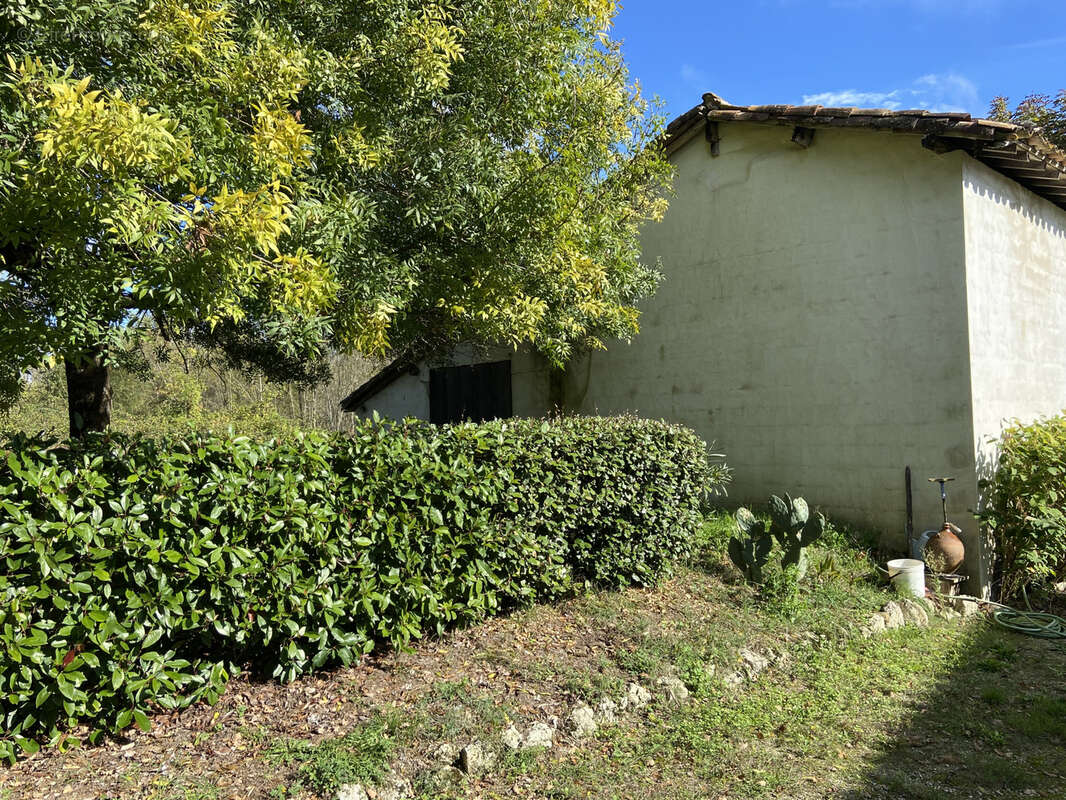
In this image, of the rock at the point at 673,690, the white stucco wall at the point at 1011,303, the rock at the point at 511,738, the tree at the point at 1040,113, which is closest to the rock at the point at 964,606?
the white stucco wall at the point at 1011,303

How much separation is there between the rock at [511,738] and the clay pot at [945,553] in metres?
5.49

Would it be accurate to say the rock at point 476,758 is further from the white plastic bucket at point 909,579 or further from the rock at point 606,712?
the white plastic bucket at point 909,579

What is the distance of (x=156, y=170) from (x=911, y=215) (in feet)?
26.0

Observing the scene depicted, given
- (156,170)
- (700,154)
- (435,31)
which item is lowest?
(156,170)

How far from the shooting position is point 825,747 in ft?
14.1

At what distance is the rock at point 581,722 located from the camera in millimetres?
4234

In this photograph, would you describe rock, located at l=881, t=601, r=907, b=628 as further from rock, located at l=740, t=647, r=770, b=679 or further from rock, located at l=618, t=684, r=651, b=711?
rock, located at l=618, t=684, r=651, b=711

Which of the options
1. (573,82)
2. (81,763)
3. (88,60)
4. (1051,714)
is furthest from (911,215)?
(81,763)

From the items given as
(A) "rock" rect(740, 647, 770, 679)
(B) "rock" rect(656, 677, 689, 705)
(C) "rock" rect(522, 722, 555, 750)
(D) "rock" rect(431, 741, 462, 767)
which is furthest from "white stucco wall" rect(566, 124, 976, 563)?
(D) "rock" rect(431, 741, 462, 767)

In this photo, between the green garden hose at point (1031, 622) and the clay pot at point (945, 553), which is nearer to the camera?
the green garden hose at point (1031, 622)

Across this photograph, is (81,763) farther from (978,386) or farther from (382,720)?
(978,386)

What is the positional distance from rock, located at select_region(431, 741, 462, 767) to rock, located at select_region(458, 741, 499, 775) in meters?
0.04

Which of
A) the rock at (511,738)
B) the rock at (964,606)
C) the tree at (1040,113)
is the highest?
the tree at (1040,113)

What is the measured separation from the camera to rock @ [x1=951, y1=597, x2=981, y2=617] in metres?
7.12
